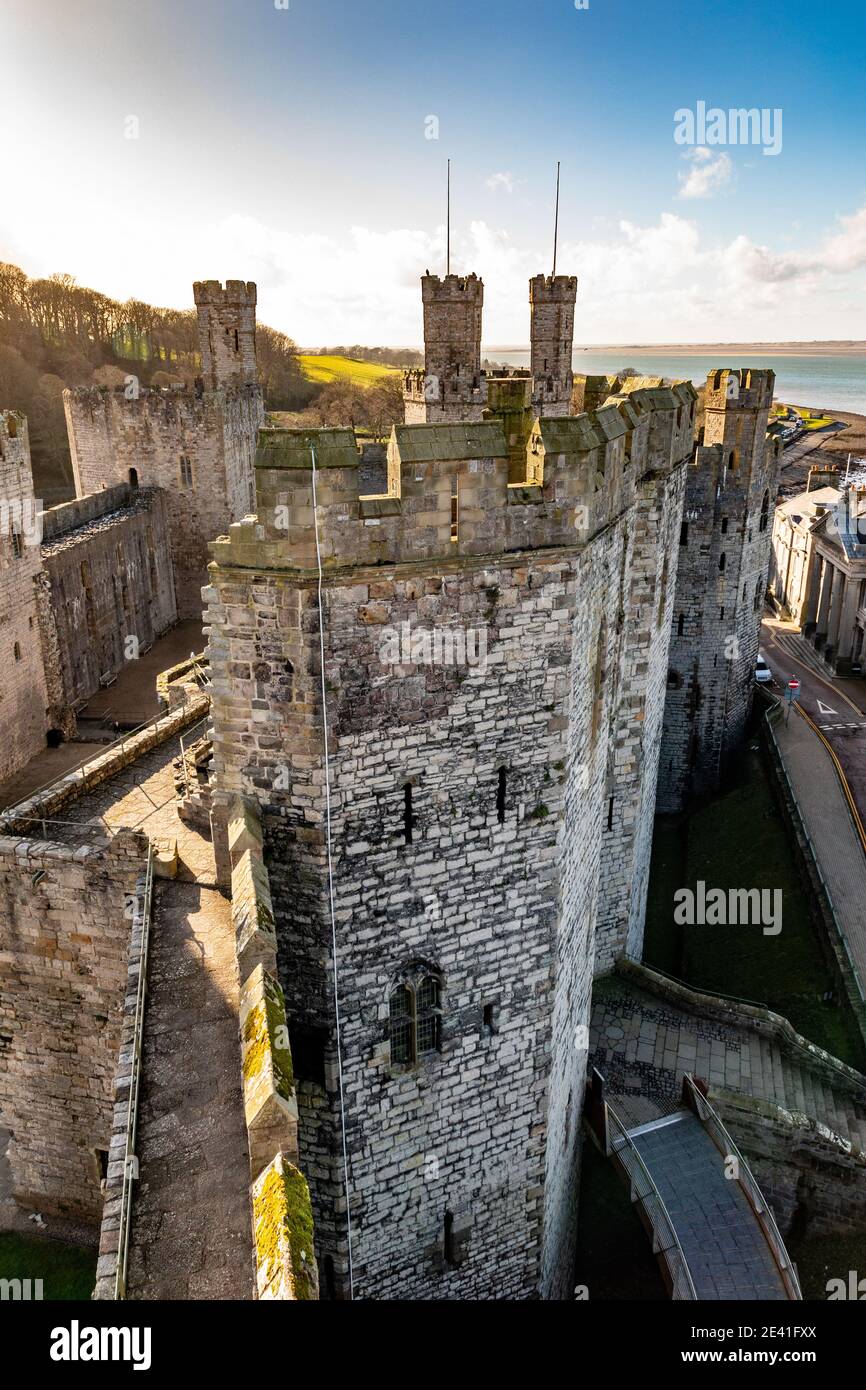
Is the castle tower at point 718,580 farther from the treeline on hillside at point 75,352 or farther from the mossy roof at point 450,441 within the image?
the treeline on hillside at point 75,352

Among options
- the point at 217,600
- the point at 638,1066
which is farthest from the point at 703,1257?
the point at 217,600

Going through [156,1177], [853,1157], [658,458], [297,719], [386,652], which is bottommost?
[853,1157]

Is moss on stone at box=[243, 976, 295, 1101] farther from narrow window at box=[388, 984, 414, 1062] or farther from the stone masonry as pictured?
the stone masonry

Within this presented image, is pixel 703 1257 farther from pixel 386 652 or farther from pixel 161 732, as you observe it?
pixel 161 732

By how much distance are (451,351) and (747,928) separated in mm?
20970

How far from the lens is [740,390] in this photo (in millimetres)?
24469

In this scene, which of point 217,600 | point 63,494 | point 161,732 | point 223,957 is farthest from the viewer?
point 63,494

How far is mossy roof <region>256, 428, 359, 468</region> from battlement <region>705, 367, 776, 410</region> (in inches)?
761

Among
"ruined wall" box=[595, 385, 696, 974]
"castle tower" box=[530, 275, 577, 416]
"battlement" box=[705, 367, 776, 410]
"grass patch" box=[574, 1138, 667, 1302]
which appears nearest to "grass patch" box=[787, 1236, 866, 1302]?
"grass patch" box=[574, 1138, 667, 1302]

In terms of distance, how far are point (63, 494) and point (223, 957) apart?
47.5 metres

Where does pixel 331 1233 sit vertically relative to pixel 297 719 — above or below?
below

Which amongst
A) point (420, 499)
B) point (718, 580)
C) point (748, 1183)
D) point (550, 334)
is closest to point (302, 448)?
point (420, 499)

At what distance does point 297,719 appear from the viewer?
8.40m
